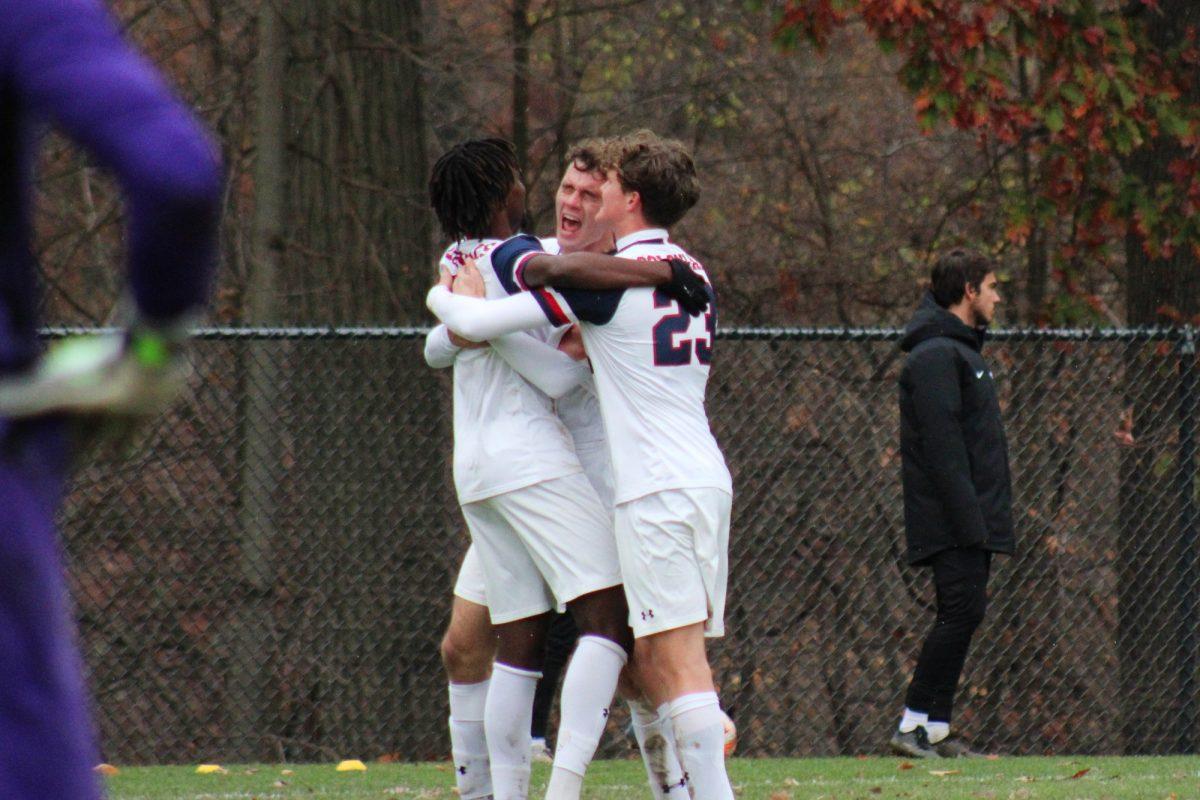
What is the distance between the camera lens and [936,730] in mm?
7016

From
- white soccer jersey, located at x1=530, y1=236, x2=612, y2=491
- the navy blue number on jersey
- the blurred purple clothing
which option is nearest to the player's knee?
white soccer jersey, located at x1=530, y1=236, x2=612, y2=491

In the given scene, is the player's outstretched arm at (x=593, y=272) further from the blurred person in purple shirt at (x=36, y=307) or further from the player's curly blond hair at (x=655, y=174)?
the blurred person in purple shirt at (x=36, y=307)

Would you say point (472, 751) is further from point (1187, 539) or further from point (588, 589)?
point (1187, 539)

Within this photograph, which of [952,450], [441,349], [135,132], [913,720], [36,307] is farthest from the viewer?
[913,720]

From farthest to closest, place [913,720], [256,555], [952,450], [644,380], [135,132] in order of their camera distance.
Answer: [256,555] → [913,720] → [952,450] → [644,380] → [135,132]

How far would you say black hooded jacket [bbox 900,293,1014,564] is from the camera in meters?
6.77

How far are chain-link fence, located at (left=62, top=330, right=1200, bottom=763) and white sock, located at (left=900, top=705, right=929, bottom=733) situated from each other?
5.02 ft

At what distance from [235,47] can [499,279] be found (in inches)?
287

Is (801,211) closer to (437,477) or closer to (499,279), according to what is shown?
(437,477)

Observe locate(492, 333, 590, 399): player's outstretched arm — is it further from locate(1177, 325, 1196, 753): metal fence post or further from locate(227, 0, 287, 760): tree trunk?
locate(1177, 325, 1196, 753): metal fence post

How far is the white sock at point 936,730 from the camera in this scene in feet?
22.9

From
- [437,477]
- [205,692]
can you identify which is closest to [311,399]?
[437,477]

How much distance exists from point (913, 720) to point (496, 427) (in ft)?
10.2

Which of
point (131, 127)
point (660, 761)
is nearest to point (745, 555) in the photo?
point (660, 761)
